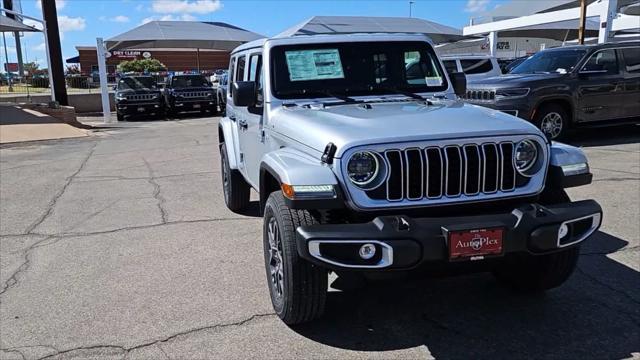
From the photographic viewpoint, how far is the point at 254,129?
4.91 m

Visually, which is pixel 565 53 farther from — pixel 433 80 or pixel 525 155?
pixel 525 155

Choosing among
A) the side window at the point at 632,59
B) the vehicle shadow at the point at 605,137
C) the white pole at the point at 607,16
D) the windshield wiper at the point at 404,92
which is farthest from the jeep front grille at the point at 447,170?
the white pole at the point at 607,16

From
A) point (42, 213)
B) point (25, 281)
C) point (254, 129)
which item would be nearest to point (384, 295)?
point (254, 129)

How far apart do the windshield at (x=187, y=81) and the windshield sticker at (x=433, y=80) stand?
1904 cm

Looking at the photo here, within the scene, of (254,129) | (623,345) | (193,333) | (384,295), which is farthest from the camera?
(254,129)

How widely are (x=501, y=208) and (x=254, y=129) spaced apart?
238 centimetres

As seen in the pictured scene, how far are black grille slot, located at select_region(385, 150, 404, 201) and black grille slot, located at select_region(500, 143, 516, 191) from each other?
641 millimetres

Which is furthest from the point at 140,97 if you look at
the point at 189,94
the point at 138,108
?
the point at 189,94

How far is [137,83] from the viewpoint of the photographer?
22.5 metres

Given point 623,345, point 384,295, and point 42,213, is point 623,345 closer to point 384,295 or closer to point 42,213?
point 384,295


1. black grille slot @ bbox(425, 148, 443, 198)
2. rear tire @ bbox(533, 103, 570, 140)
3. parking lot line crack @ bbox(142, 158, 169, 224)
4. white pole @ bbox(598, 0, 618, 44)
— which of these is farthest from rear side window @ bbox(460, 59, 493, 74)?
black grille slot @ bbox(425, 148, 443, 198)

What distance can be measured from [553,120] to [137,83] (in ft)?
56.5

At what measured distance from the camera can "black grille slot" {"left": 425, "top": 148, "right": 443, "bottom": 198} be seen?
3170mm

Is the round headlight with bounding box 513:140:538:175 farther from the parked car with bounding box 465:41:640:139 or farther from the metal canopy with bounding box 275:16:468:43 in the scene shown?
the metal canopy with bounding box 275:16:468:43
